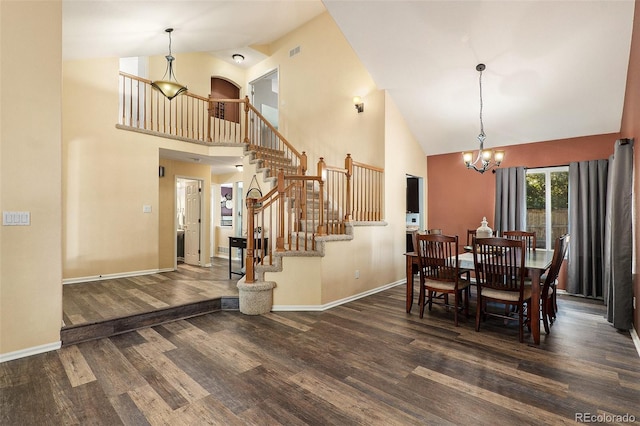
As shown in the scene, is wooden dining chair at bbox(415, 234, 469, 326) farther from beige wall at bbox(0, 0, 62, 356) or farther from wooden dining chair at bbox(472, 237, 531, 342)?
beige wall at bbox(0, 0, 62, 356)

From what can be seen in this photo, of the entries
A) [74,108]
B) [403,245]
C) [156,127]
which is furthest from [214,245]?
[403,245]

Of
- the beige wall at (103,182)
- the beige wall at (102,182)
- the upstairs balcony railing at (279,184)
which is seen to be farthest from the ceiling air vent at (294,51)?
the beige wall at (102,182)

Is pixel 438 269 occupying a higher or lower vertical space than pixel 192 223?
lower

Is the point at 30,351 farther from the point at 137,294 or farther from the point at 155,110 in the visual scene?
the point at 155,110

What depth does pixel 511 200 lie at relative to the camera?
545cm

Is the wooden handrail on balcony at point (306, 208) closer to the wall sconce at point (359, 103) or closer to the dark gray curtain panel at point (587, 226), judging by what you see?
the wall sconce at point (359, 103)

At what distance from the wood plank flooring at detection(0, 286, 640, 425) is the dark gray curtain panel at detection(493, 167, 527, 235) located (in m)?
2.20

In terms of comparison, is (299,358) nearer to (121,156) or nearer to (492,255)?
(492,255)

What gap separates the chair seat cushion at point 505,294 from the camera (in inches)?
125

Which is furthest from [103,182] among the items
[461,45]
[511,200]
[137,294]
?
[511,200]

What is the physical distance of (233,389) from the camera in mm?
2219

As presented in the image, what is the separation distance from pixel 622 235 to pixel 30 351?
592 cm

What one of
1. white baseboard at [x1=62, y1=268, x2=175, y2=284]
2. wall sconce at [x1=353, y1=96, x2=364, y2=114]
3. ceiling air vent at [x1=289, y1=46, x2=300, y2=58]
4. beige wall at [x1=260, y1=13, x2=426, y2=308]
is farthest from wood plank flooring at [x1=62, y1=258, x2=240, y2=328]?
ceiling air vent at [x1=289, y1=46, x2=300, y2=58]

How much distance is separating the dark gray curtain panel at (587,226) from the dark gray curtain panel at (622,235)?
5.23 feet
